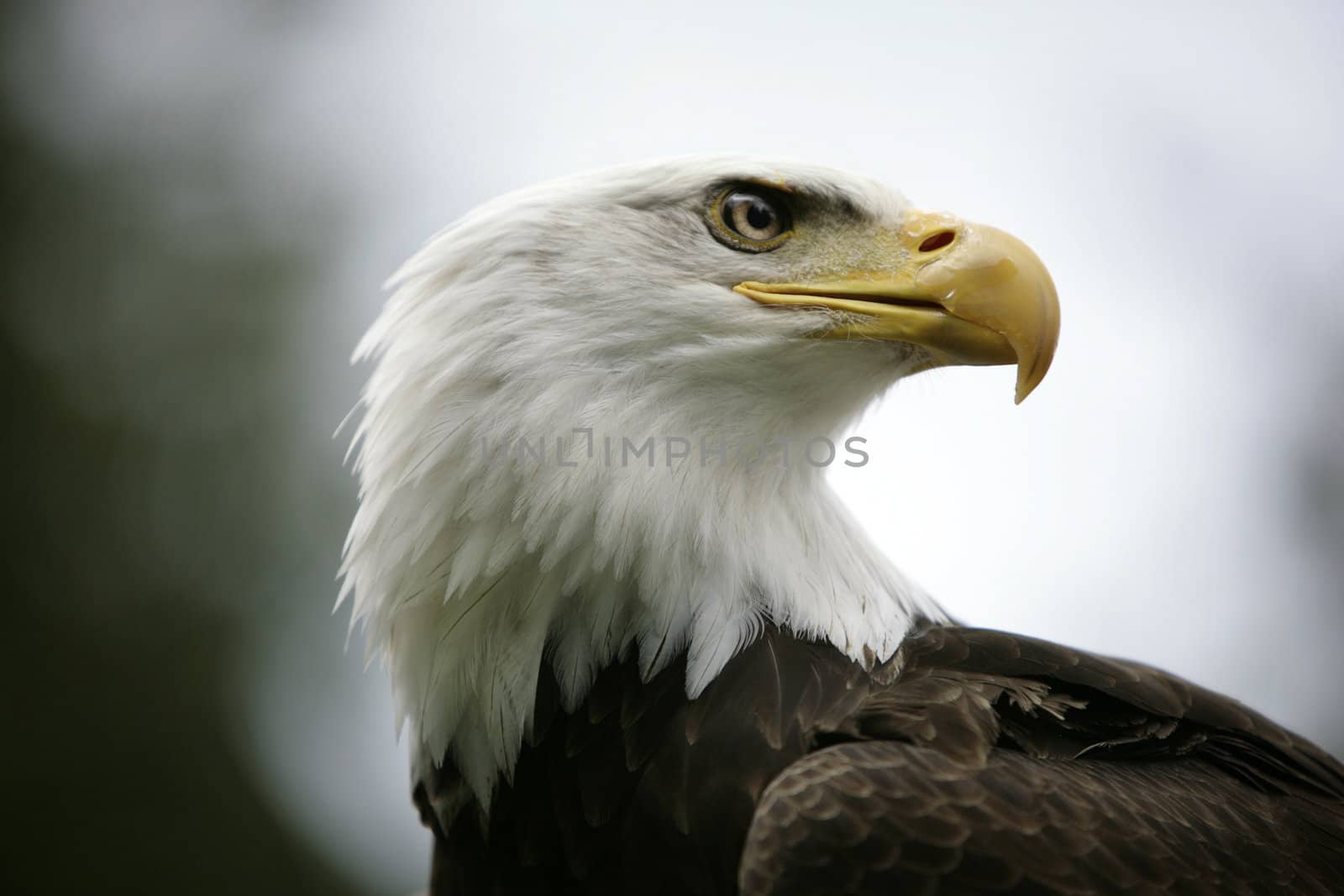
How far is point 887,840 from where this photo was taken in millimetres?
1541

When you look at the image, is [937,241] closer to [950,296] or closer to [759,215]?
[950,296]

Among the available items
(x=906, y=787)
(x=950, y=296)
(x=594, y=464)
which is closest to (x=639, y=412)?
(x=594, y=464)

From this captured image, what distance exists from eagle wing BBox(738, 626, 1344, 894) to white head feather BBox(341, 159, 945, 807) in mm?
231

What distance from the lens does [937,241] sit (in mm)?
2131

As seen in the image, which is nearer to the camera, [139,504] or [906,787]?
[906,787]

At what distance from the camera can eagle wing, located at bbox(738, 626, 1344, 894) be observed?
1.54 metres

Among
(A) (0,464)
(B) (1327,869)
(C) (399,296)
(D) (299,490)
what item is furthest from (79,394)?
(B) (1327,869)

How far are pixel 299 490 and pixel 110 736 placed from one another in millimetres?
1759

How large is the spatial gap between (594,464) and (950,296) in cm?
75

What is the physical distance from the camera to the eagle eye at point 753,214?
2.19m

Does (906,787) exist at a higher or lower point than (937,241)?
lower

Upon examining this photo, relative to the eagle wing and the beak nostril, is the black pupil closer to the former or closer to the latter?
the beak nostril

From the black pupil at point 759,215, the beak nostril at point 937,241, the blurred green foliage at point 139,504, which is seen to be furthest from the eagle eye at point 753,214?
the blurred green foliage at point 139,504

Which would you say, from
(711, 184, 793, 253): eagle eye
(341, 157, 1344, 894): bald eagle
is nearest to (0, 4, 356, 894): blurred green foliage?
Answer: (341, 157, 1344, 894): bald eagle
